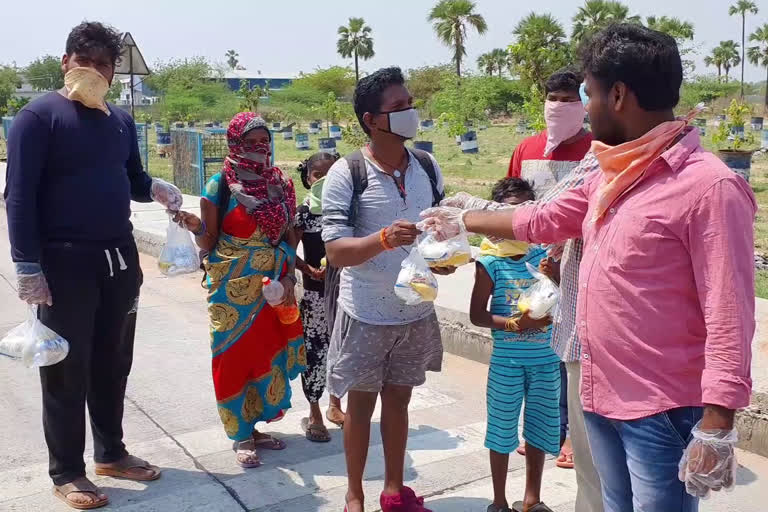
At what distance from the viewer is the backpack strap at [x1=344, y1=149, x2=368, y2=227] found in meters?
3.30

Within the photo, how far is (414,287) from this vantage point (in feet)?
10.1

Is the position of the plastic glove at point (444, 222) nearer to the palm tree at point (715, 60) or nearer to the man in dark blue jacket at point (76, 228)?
the man in dark blue jacket at point (76, 228)

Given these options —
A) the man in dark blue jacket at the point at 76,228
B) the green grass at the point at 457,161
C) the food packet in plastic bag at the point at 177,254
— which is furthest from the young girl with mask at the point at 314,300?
the green grass at the point at 457,161

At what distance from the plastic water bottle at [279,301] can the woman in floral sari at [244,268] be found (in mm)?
42

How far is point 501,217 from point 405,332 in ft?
2.97

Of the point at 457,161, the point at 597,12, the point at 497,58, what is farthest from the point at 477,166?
the point at 497,58

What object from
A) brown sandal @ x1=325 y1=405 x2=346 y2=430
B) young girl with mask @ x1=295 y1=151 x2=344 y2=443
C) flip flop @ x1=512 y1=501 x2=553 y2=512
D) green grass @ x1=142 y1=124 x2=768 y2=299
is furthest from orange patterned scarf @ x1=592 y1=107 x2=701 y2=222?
green grass @ x1=142 y1=124 x2=768 y2=299

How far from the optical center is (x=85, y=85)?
11.7 feet

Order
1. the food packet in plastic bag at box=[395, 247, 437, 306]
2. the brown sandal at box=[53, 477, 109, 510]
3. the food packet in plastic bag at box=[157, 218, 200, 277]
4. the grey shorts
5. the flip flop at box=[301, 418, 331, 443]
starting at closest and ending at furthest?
the food packet in plastic bag at box=[395, 247, 437, 306]
the grey shorts
the brown sandal at box=[53, 477, 109, 510]
the food packet in plastic bag at box=[157, 218, 200, 277]
the flip flop at box=[301, 418, 331, 443]

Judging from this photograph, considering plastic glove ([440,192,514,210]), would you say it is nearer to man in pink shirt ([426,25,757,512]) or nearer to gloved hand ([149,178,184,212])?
man in pink shirt ([426,25,757,512])

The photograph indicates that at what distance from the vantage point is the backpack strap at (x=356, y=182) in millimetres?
3301

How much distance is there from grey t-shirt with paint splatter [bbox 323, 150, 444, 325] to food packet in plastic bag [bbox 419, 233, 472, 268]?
12.8 inches

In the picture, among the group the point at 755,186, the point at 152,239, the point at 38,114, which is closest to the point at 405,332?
the point at 38,114

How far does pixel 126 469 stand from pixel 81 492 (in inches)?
12.7
